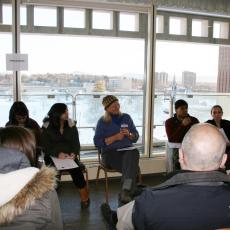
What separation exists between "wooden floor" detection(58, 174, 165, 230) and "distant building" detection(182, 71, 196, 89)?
1.48 metres

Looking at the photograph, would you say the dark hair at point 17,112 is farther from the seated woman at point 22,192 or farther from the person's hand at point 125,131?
the seated woman at point 22,192

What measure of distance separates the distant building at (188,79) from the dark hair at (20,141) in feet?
12.1

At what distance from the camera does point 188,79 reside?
5.16 m

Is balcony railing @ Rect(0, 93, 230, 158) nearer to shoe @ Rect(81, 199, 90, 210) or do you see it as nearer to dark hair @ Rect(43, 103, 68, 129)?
dark hair @ Rect(43, 103, 68, 129)

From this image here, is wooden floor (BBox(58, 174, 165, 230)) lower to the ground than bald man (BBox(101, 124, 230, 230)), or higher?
lower

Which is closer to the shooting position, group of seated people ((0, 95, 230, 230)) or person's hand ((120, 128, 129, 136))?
group of seated people ((0, 95, 230, 230))

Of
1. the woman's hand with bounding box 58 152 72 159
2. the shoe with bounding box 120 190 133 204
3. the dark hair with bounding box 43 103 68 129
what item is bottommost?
the shoe with bounding box 120 190 133 204

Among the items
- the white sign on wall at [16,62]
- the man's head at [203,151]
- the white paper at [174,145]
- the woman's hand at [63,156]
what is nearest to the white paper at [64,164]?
the woman's hand at [63,156]

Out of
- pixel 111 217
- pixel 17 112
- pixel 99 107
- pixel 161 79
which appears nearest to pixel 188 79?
pixel 161 79

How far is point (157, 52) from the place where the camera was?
485 cm

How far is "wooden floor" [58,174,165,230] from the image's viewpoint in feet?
10.6

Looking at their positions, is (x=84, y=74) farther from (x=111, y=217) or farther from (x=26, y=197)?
(x=26, y=197)

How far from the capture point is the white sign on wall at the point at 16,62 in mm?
4117

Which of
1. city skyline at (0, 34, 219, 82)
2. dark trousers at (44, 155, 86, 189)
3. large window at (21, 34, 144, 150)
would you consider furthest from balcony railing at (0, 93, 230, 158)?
dark trousers at (44, 155, 86, 189)
